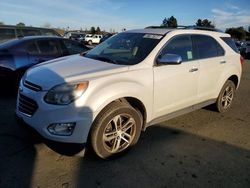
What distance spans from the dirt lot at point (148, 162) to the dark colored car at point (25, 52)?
1.99 m

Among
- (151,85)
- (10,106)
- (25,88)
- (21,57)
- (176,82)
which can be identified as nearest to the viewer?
(25,88)

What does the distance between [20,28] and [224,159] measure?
1125cm

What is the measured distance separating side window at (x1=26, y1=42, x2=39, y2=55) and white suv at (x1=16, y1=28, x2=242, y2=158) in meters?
2.68

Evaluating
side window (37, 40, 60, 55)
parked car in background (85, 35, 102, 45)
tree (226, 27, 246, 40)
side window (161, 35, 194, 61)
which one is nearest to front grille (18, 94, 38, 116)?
side window (161, 35, 194, 61)

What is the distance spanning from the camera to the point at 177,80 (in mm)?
4504

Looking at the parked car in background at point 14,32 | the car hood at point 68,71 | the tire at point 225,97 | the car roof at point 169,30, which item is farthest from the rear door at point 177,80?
the parked car in background at point 14,32

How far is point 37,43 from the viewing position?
7.31 meters

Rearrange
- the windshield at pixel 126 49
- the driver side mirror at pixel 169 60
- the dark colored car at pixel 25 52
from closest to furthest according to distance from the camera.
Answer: the driver side mirror at pixel 169 60 < the windshield at pixel 126 49 < the dark colored car at pixel 25 52

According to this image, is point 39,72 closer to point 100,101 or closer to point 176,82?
point 100,101

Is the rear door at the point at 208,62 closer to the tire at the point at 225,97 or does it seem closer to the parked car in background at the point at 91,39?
the tire at the point at 225,97

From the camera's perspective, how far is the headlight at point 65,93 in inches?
133

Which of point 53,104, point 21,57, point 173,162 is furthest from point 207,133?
point 21,57

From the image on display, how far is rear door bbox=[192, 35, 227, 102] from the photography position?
5062 millimetres

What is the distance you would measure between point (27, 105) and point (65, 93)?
0.63 meters
